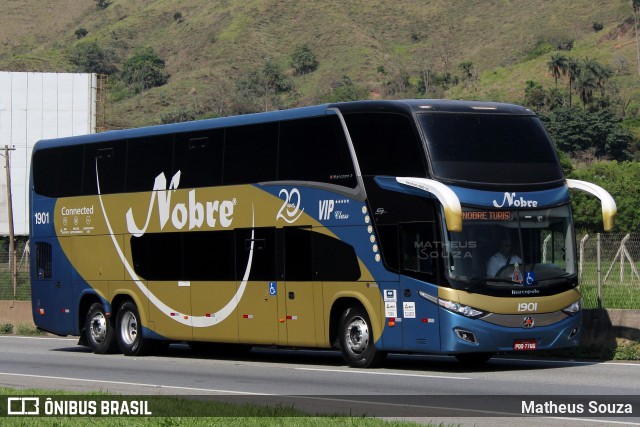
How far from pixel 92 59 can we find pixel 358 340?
574 feet

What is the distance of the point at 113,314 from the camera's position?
26453 millimetres

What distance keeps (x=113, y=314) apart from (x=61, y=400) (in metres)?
10.6

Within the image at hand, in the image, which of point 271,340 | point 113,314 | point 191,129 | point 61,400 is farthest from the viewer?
point 113,314

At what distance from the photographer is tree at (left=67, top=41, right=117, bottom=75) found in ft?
615

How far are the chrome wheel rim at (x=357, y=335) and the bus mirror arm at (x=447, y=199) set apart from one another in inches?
105

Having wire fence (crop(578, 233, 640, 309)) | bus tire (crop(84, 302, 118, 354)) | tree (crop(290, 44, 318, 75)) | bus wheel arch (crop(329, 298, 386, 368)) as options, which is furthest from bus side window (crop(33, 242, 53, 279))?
tree (crop(290, 44, 318, 75))

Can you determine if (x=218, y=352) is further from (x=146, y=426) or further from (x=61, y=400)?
(x=146, y=426)

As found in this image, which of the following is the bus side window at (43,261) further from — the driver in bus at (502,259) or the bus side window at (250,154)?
the driver in bus at (502,259)

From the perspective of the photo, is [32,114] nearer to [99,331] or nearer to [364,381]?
[99,331]

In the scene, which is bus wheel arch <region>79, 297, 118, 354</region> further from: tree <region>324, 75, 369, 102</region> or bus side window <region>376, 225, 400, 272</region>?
tree <region>324, 75, 369, 102</region>

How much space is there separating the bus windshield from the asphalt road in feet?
4.93

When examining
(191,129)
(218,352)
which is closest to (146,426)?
(191,129)

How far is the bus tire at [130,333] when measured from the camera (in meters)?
25.9

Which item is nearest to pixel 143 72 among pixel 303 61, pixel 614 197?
pixel 303 61
